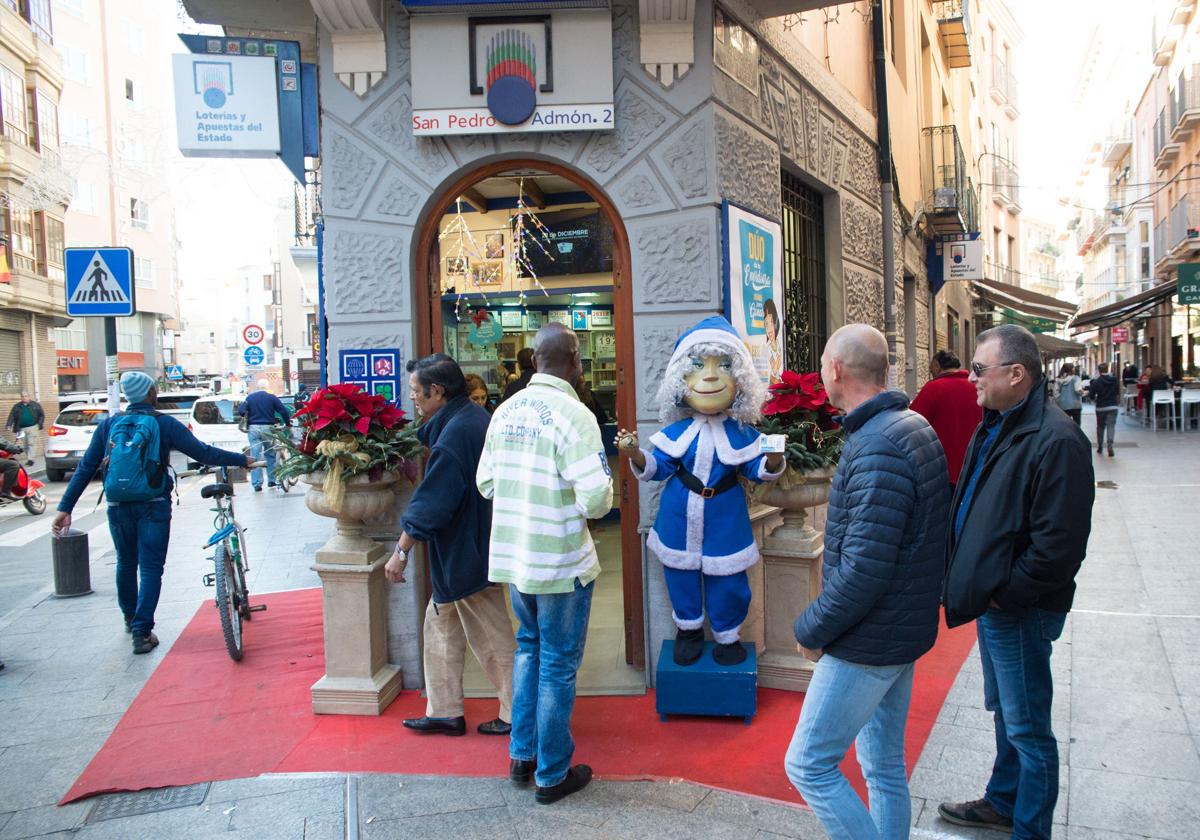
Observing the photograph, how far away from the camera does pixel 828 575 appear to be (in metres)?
2.57

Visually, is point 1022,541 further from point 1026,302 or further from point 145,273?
point 145,273

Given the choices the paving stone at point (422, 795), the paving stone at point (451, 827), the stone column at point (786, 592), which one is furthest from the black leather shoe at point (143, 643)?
the stone column at point (786, 592)

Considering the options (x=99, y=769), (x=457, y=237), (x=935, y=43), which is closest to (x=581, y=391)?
(x=457, y=237)

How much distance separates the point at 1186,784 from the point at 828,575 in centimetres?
218

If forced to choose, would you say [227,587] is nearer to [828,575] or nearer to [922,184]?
[828,575]

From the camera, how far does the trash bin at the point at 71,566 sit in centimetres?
740

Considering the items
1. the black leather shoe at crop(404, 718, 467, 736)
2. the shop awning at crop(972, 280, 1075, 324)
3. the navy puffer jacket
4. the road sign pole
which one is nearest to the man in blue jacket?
the navy puffer jacket

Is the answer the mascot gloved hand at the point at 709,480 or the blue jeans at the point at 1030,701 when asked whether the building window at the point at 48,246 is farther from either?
the blue jeans at the point at 1030,701

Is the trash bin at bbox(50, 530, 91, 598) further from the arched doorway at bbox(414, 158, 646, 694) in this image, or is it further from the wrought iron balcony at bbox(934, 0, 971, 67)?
the wrought iron balcony at bbox(934, 0, 971, 67)

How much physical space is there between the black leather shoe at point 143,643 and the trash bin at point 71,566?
211 cm

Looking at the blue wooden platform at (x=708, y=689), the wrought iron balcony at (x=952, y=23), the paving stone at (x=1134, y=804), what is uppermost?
the wrought iron balcony at (x=952, y=23)

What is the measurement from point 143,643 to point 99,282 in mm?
3184

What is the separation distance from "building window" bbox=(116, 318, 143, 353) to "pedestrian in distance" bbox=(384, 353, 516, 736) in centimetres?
4086

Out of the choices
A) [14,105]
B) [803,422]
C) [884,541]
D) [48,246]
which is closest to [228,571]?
[803,422]
